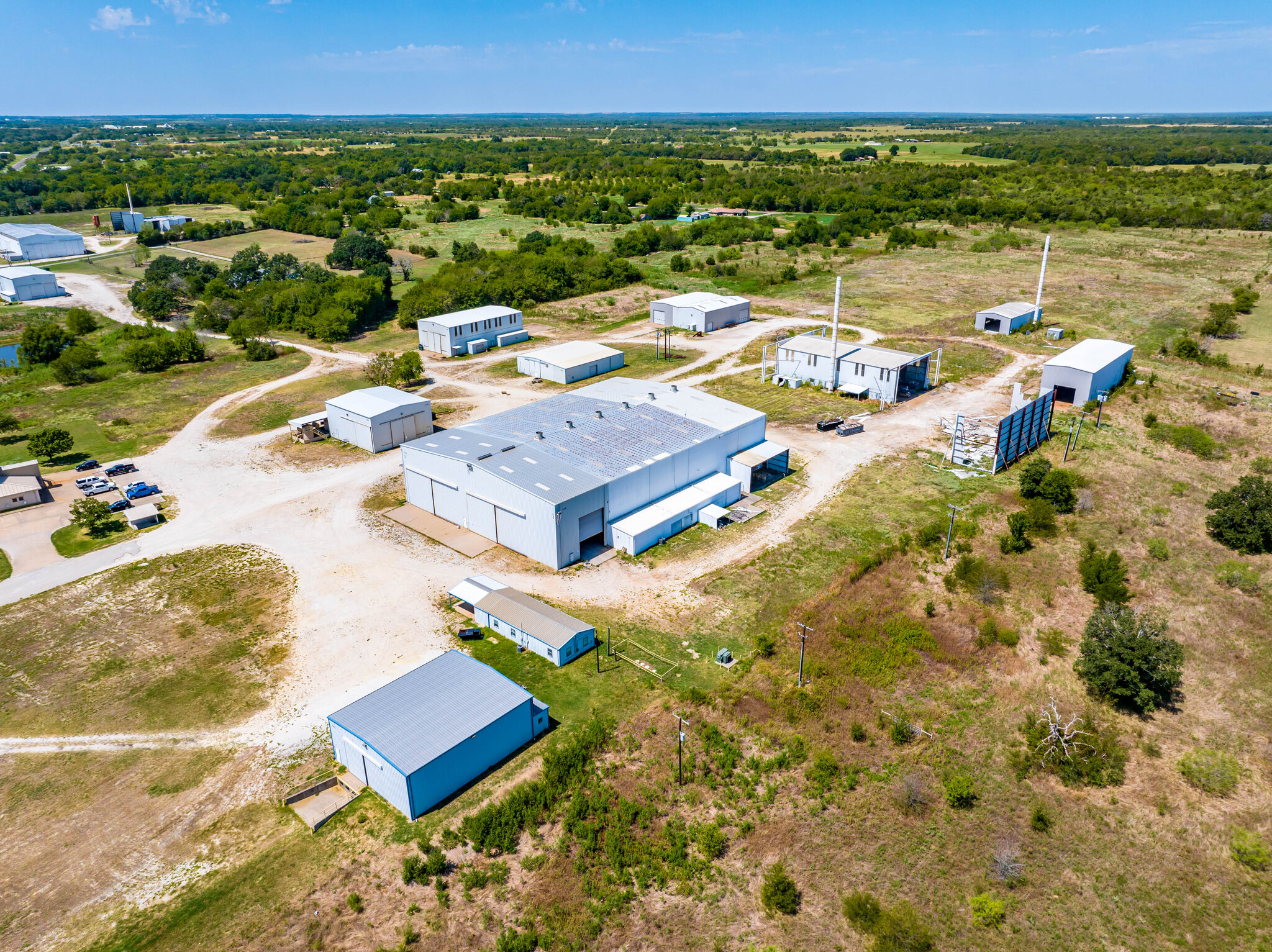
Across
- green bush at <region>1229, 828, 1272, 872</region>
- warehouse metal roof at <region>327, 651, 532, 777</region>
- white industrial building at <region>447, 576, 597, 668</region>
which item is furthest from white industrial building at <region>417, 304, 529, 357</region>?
green bush at <region>1229, 828, 1272, 872</region>

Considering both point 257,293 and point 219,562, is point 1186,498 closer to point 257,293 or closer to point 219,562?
point 219,562

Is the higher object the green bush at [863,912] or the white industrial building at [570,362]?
the white industrial building at [570,362]

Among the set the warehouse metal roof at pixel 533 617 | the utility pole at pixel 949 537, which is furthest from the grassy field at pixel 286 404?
the utility pole at pixel 949 537

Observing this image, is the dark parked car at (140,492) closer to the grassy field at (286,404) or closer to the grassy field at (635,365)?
the grassy field at (286,404)

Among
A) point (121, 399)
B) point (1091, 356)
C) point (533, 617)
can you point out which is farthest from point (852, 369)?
point (121, 399)

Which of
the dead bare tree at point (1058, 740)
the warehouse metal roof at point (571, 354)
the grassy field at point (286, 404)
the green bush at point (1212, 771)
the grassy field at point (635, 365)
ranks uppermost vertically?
the warehouse metal roof at point (571, 354)

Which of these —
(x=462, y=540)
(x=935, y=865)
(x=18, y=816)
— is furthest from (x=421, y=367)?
(x=935, y=865)
